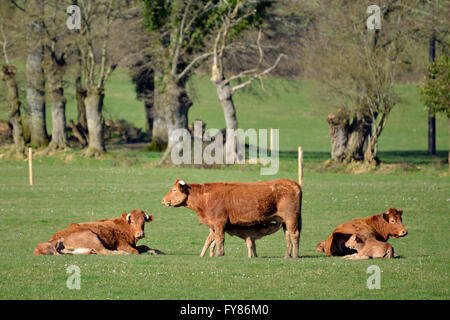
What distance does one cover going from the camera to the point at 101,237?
53.2 feet

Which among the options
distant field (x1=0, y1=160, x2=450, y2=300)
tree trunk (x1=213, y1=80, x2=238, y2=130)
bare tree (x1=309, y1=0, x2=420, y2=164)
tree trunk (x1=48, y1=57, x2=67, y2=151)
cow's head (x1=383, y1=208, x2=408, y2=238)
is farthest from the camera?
tree trunk (x1=48, y1=57, x2=67, y2=151)

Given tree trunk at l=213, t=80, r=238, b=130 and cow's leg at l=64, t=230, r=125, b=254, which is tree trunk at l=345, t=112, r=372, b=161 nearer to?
tree trunk at l=213, t=80, r=238, b=130

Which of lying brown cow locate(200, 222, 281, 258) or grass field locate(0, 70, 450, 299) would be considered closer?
grass field locate(0, 70, 450, 299)

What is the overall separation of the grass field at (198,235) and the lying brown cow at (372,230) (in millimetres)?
455

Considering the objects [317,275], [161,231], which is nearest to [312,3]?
[161,231]

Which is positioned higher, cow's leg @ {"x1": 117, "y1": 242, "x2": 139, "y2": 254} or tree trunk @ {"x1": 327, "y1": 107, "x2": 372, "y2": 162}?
tree trunk @ {"x1": 327, "y1": 107, "x2": 372, "y2": 162}

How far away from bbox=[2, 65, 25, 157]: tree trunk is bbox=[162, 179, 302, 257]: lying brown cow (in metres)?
34.9

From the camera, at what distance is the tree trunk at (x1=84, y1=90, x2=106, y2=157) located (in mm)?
48438

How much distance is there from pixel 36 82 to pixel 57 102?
1.97 meters

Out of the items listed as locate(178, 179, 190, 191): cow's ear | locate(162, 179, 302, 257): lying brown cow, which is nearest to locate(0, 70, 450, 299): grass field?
locate(162, 179, 302, 257): lying brown cow

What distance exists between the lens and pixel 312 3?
48906 millimetres

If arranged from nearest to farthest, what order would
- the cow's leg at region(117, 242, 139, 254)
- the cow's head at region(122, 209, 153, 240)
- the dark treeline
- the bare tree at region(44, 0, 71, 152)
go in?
the cow's head at region(122, 209, 153, 240)
the cow's leg at region(117, 242, 139, 254)
the dark treeline
the bare tree at region(44, 0, 71, 152)
